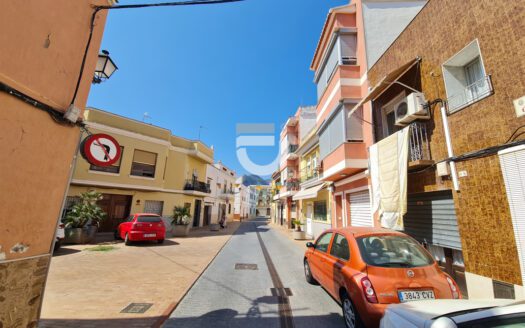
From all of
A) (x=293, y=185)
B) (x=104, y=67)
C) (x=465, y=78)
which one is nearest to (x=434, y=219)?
(x=465, y=78)

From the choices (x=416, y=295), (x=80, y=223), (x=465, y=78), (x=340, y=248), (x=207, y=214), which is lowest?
(x=416, y=295)

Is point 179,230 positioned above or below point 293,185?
below

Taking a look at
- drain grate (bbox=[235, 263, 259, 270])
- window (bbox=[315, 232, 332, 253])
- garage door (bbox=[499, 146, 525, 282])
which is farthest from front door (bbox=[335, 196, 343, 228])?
garage door (bbox=[499, 146, 525, 282])

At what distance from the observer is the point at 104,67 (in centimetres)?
468

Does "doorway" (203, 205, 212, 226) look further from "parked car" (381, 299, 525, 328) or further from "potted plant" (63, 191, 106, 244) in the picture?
"parked car" (381, 299, 525, 328)

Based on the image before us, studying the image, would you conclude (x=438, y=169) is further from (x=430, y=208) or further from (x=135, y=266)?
(x=135, y=266)

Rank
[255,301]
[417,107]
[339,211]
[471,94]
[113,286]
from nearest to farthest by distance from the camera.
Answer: [255,301] → [471,94] → [113,286] → [417,107] → [339,211]

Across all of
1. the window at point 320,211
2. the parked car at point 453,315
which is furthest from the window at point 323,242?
the window at point 320,211

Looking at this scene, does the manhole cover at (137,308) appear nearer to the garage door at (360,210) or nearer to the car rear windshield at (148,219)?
the garage door at (360,210)

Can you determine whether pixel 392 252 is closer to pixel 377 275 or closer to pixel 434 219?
pixel 377 275

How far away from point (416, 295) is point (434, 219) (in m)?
3.67

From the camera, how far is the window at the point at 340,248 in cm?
394

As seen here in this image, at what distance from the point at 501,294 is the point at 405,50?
650 centimetres

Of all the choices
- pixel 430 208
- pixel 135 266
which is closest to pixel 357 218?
pixel 430 208
